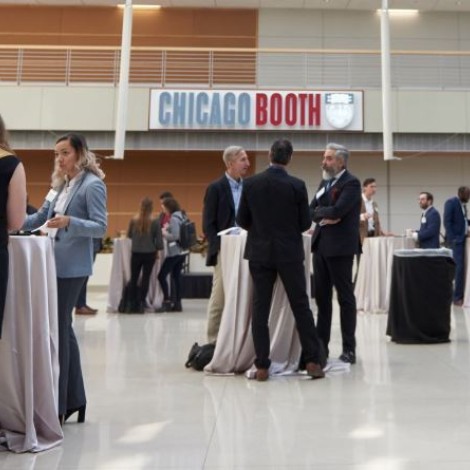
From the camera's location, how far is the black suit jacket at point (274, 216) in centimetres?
311

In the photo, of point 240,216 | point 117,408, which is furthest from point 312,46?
point 117,408

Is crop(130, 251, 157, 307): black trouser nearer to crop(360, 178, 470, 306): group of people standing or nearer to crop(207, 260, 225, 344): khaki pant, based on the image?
crop(360, 178, 470, 306): group of people standing

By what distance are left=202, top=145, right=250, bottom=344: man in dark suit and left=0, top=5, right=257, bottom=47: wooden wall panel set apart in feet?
35.6

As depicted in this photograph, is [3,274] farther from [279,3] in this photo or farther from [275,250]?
[279,3]

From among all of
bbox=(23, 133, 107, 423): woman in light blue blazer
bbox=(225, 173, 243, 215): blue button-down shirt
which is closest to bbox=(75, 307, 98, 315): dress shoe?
bbox=(225, 173, 243, 215): blue button-down shirt

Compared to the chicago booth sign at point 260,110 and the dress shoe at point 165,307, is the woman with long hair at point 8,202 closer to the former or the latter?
the dress shoe at point 165,307

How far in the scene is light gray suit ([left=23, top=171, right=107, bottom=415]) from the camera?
2242mm

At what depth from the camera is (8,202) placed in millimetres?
1873

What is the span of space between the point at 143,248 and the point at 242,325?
146 inches

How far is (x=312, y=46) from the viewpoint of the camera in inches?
538

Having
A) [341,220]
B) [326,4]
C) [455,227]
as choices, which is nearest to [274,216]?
[341,220]

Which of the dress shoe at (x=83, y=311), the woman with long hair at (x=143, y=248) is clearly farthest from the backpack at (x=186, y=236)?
the dress shoe at (x=83, y=311)

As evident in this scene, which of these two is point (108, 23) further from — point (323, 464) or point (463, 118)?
point (323, 464)

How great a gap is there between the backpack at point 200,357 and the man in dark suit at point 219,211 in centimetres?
17
